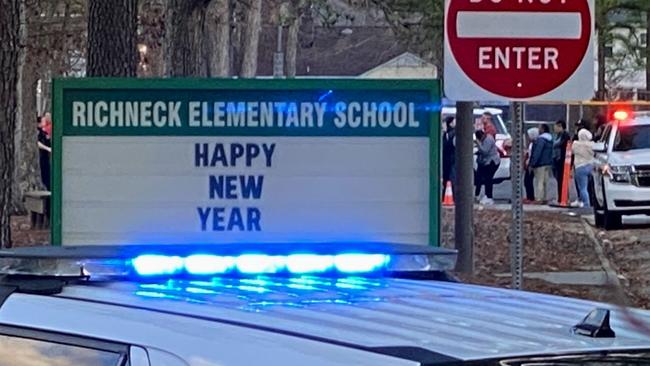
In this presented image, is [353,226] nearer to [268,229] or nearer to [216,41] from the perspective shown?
[268,229]

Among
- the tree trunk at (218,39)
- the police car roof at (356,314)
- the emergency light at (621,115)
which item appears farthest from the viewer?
the tree trunk at (218,39)

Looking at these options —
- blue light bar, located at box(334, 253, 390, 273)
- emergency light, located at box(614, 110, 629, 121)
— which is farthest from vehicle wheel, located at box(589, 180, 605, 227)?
blue light bar, located at box(334, 253, 390, 273)

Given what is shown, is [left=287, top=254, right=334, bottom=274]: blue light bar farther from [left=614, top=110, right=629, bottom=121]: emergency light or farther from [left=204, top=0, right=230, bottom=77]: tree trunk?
[left=204, top=0, right=230, bottom=77]: tree trunk

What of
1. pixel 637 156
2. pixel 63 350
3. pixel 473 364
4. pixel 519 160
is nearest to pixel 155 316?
pixel 63 350

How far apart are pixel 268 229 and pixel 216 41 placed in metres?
25.0

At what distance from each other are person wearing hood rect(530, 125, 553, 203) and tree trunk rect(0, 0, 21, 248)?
18760mm

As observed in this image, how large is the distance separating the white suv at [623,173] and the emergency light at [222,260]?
65.5ft

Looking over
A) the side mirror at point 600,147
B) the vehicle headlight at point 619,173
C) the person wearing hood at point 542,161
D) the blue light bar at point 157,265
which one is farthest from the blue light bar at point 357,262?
the person wearing hood at point 542,161

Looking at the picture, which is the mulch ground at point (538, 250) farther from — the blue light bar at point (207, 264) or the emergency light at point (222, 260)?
the blue light bar at point (207, 264)

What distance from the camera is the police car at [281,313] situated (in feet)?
9.41

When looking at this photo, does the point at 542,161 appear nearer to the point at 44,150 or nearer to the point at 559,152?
the point at 559,152

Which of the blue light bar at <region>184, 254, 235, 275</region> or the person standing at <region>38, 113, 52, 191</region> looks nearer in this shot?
the blue light bar at <region>184, 254, 235, 275</region>

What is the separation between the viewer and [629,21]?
4691 cm

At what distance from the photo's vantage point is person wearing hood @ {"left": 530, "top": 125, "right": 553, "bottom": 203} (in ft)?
98.1
